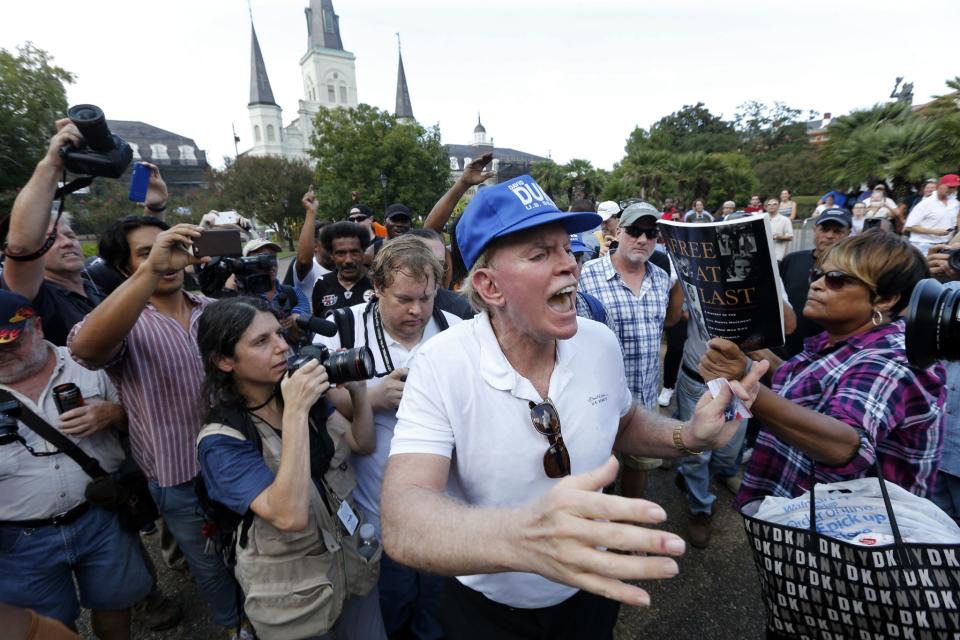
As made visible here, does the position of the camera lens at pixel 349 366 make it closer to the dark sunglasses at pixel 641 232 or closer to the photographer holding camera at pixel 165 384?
the photographer holding camera at pixel 165 384

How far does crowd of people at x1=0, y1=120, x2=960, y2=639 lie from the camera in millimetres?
1268

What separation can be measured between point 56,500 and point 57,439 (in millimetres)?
286

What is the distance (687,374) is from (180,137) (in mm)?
90181

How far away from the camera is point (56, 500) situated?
2.06m

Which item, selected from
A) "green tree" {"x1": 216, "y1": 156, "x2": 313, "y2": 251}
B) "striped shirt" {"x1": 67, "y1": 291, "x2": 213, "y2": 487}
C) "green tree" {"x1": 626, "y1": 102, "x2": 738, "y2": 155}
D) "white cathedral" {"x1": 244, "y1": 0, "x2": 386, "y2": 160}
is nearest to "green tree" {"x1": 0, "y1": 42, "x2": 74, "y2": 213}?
"striped shirt" {"x1": 67, "y1": 291, "x2": 213, "y2": 487}

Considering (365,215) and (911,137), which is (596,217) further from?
(911,137)

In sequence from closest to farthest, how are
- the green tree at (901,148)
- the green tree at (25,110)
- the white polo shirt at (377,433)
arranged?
the white polo shirt at (377,433), the green tree at (901,148), the green tree at (25,110)

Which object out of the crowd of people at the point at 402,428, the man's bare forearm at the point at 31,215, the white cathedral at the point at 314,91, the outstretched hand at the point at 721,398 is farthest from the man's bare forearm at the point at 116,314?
the white cathedral at the point at 314,91

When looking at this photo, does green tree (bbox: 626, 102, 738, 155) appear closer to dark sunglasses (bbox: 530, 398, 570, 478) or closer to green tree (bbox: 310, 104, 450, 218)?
green tree (bbox: 310, 104, 450, 218)

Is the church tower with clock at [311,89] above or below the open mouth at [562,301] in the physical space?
above

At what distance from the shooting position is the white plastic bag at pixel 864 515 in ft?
4.33

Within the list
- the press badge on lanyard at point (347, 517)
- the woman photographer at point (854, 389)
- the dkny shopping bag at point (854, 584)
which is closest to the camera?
the dkny shopping bag at point (854, 584)

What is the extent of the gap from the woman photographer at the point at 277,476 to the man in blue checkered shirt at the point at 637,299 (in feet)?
6.52

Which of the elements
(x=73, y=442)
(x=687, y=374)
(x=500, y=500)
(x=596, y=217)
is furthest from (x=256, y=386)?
(x=687, y=374)
